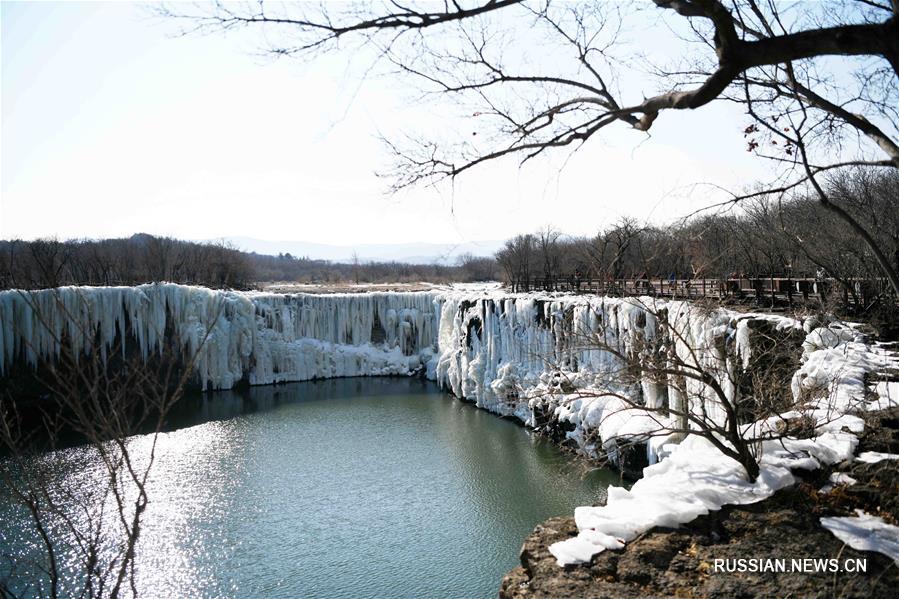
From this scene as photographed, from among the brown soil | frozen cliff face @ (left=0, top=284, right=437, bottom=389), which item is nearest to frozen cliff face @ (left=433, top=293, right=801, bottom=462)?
frozen cliff face @ (left=0, top=284, right=437, bottom=389)

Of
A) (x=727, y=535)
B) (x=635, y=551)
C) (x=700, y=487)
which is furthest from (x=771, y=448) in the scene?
(x=635, y=551)

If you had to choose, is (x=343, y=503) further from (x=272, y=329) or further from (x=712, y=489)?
(x=272, y=329)

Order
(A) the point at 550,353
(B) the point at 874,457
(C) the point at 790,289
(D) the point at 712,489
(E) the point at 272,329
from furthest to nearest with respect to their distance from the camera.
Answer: (E) the point at 272,329 → (C) the point at 790,289 → (A) the point at 550,353 → (B) the point at 874,457 → (D) the point at 712,489

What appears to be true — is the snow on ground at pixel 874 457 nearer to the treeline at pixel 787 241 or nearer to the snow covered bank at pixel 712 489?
the snow covered bank at pixel 712 489

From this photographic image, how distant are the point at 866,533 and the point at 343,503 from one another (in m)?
10.4

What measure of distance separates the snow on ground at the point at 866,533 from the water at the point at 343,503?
1.96 m

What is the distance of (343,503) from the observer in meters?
12.8

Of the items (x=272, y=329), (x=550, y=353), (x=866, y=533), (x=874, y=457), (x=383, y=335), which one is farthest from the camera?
(x=383, y=335)

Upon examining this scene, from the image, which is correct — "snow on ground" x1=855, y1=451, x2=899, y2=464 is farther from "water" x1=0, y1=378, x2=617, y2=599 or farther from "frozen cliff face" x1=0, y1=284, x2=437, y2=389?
"frozen cliff face" x1=0, y1=284, x2=437, y2=389

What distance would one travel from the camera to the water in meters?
9.70

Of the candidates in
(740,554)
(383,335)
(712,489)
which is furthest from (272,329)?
(740,554)

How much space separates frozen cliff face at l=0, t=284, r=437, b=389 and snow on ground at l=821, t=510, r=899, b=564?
2288 cm

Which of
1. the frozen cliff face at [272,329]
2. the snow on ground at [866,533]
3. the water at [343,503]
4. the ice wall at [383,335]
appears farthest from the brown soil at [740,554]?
the frozen cliff face at [272,329]

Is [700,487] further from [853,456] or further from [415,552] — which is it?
[415,552]
